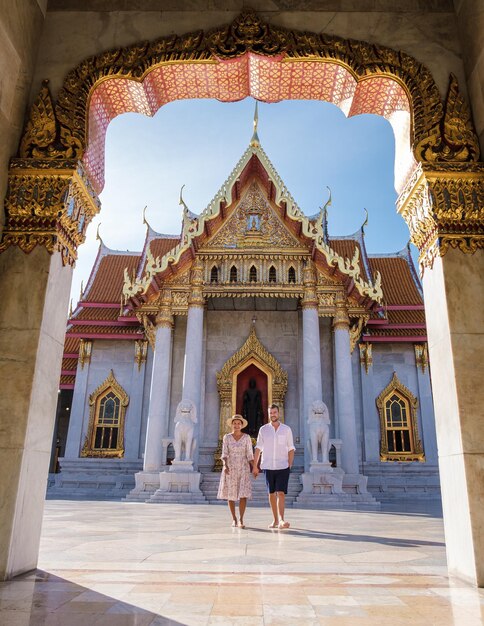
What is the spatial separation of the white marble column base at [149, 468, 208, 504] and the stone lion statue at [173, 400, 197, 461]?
38cm

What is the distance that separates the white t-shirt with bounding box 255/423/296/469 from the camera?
5.63 meters

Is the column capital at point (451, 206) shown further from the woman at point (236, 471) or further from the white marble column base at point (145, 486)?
the white marble column base at point (145, 486)

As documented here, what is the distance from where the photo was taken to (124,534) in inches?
196

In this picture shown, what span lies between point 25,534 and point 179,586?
42.5 inches

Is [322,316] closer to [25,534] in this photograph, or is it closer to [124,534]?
[124,534]

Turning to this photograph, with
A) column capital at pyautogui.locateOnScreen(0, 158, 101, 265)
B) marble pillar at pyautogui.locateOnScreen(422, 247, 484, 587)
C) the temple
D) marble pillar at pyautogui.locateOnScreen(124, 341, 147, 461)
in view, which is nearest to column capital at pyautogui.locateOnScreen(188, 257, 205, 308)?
the temple

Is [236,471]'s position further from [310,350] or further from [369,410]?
[369,410]

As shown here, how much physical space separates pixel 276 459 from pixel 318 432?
5.88m

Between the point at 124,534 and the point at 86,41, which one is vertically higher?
the point at 86,41

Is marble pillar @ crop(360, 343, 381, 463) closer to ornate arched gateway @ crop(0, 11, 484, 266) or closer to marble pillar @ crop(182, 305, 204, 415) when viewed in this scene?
marble pillar @ crop(182, 305, 204, 415)

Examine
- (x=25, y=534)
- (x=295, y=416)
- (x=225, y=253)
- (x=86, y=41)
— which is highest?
(x=225, y=253)

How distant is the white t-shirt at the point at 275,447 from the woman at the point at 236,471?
13.6 inches

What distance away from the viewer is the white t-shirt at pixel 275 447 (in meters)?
5.63

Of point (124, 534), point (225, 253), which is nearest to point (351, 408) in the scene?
point (225, 253)
